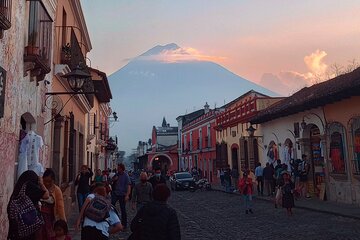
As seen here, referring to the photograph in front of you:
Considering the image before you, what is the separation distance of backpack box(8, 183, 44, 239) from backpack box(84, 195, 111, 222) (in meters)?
0.70

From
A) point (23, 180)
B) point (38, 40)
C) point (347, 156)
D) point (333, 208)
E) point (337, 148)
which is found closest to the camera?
point (23, 180)

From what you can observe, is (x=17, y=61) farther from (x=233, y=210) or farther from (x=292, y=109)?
(x=292, y=109)

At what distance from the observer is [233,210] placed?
15.3 m

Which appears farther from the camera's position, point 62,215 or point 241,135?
point 241,135

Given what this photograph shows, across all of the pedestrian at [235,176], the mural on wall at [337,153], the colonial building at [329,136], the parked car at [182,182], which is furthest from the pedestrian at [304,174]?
the parked car at [182,182]

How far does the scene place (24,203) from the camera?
4.36m

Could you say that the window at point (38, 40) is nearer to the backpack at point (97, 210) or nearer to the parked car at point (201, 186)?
the backpack at point (97, 210)

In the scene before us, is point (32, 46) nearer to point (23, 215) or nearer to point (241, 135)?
point (23, 215)

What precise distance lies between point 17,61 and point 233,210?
10645 mm

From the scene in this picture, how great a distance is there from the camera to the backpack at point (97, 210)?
16.3ft

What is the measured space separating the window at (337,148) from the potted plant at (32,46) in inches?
489

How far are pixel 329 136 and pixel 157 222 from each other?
14027 mm

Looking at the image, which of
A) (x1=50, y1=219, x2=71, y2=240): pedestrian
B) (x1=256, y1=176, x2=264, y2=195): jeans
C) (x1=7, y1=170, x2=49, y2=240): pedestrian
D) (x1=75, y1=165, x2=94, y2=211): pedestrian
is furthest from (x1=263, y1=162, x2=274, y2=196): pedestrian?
(x1=7, y1=170, x2=49, y2=240): pedestrian

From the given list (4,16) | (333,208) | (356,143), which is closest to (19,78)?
(4,16)
